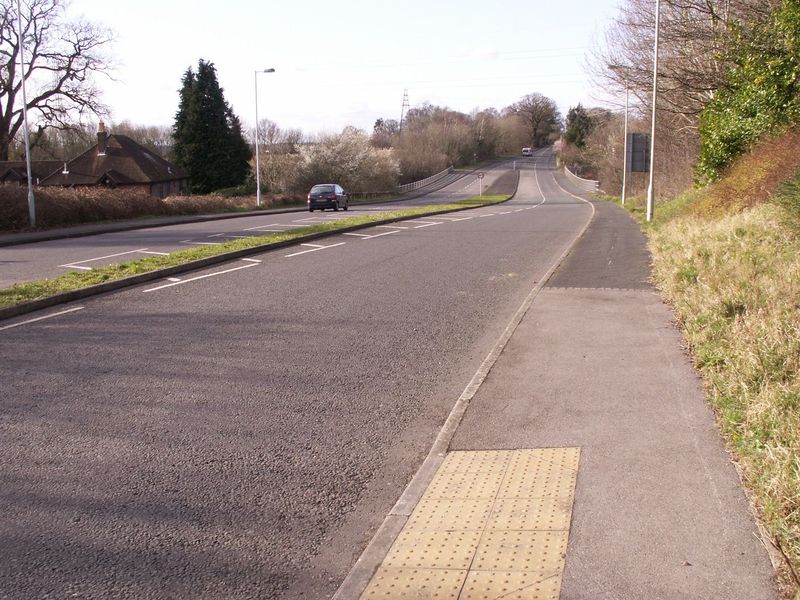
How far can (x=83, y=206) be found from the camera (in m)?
28.8

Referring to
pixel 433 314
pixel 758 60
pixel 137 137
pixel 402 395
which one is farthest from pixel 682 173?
pixel 137 137

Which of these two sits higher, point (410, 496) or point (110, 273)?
point (110, 273)

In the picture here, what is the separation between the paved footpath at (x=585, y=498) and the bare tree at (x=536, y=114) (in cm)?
17179

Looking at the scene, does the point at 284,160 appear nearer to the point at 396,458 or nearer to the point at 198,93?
the point at 198,93

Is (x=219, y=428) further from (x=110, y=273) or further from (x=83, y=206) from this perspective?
(x=83, y=206)

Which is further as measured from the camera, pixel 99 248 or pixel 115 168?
pixel 115 168

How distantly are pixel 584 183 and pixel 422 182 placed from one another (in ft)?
65.5

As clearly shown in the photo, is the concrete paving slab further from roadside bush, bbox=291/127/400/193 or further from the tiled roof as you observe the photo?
roadside bush, bbox=291/127/400/193

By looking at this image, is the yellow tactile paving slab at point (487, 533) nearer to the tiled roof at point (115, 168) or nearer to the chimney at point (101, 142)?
Answer: the tiled roof at point (115, 168)

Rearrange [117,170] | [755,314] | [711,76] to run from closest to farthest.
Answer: [755,314]
[711,76]
[117,170]

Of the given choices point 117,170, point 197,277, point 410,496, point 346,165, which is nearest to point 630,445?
point 410,496

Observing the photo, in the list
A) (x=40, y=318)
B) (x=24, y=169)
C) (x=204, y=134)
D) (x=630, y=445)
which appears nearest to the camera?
(x=630, y=445)

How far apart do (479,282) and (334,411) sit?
24.6 feet

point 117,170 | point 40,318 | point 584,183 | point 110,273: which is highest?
point 117,170
